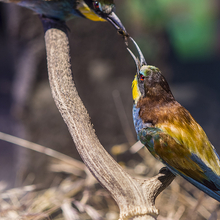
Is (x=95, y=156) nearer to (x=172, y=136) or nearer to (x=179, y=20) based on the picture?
(x=172, y=136)

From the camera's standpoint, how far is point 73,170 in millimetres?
1260

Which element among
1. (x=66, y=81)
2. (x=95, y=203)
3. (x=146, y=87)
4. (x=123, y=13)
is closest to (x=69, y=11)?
(x=66, y=81)

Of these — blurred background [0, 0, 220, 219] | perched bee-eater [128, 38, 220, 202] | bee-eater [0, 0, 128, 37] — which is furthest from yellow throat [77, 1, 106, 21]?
blurred background [0, 0, 220, 219]

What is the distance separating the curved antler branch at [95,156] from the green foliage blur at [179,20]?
2.41ft

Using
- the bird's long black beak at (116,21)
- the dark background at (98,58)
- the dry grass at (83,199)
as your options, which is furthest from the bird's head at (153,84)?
the dark background at (98,58)

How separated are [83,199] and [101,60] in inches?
29.5

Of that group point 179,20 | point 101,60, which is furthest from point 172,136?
point 179,20

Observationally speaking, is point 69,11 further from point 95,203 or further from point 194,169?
point 95,203

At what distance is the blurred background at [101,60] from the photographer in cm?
126

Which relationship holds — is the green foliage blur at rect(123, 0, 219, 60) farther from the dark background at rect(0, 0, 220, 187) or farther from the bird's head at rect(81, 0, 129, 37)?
the bird's head at rect(81, 0, 129, 37)

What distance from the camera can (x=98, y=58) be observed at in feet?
4.26

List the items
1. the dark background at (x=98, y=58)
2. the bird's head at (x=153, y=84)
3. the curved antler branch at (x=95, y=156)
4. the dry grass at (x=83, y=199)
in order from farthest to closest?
the dark background at (x=98, y=58) → the dry grass at (x=83, y=199) → the bird's head at (x=153, y=84) → the curved antler branch at (x=95, y=156)

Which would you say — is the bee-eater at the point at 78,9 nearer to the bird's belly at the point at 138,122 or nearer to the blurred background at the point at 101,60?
the bird's belly at the point at 138,122

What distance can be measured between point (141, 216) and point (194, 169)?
7.0 inches
